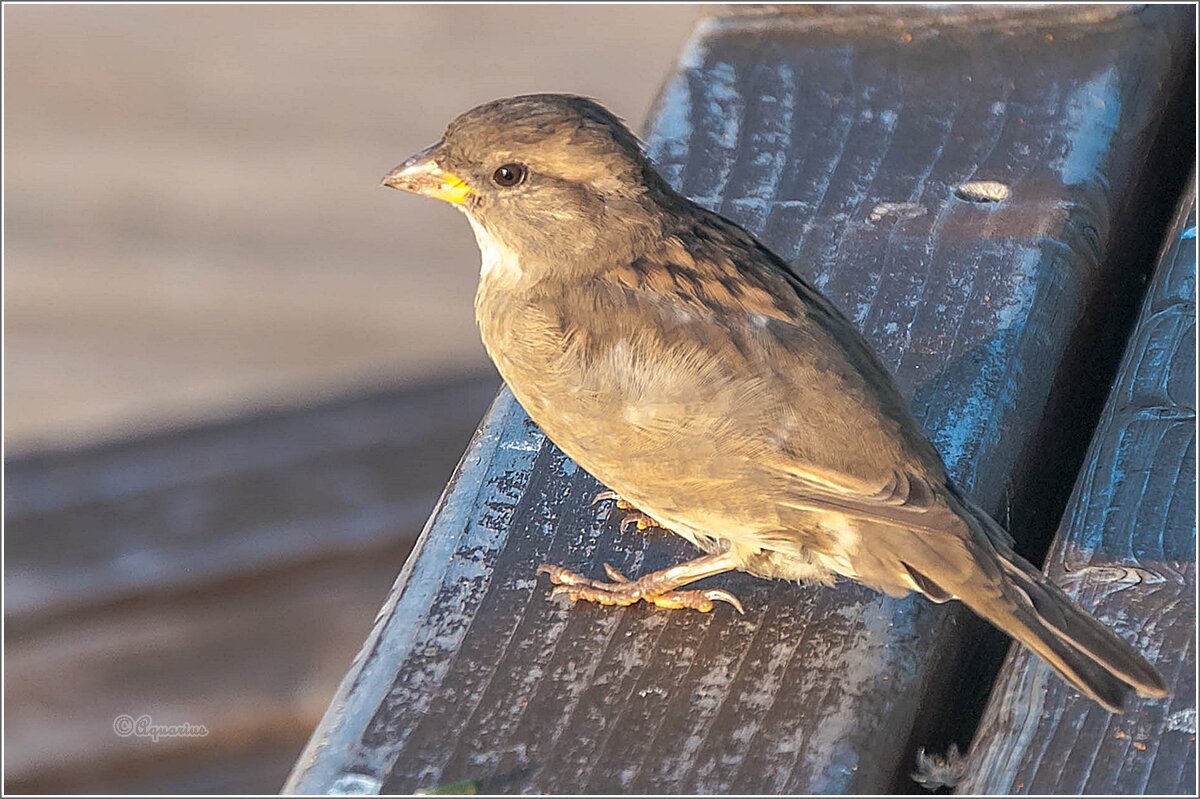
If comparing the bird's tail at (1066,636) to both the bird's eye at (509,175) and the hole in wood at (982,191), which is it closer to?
the hole in wood at (982,191)

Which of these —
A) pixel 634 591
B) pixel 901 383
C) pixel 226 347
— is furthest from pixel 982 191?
pixel 226 347

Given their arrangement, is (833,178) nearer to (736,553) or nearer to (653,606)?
(736,553)

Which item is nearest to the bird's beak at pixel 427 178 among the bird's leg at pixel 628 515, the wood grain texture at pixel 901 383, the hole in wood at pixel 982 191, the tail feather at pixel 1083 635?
the wood grain texture at pixel 901 383

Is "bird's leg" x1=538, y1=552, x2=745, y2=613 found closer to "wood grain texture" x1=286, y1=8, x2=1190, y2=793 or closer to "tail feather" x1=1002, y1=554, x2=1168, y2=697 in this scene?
"wood grain texture" x1=286, y1=8, x2=1190, y2=793

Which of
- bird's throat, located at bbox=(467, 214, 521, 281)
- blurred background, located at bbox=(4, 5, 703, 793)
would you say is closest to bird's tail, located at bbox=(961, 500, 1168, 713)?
bird's throat, located at bbox=(467, 214, 521, 281)

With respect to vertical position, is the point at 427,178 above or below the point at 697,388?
above

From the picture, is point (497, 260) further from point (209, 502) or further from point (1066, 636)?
point (209, 502)

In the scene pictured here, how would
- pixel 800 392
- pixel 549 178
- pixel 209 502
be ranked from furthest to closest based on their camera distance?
1. pixel 209 502
2. pixel 549 178
3. pixel 800 392
